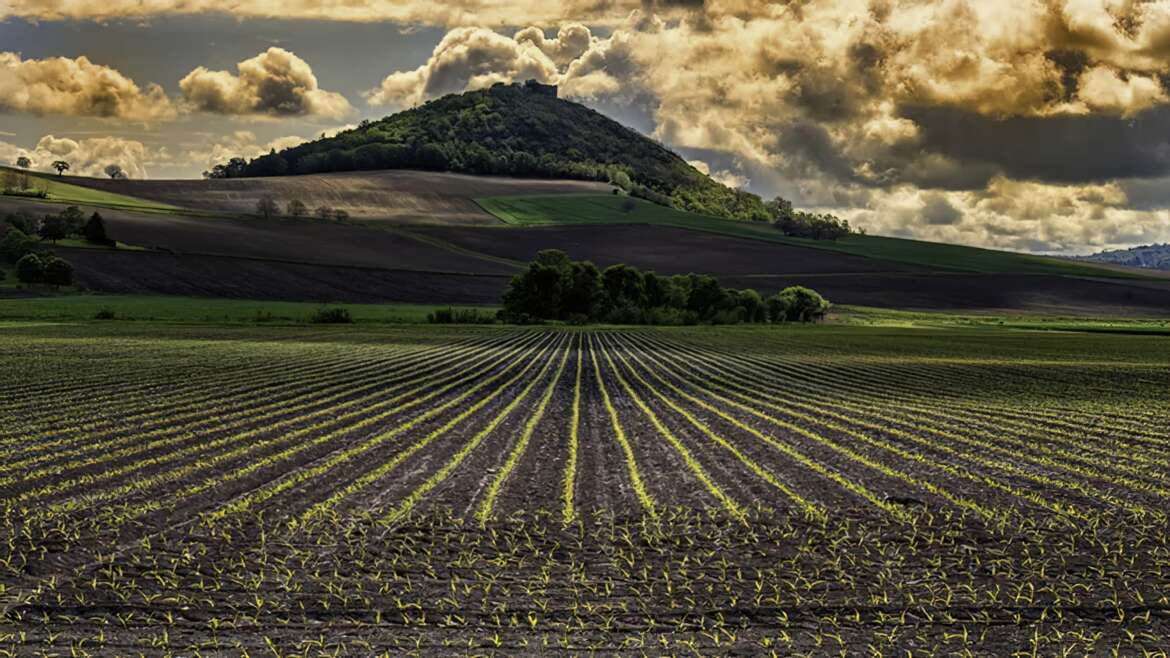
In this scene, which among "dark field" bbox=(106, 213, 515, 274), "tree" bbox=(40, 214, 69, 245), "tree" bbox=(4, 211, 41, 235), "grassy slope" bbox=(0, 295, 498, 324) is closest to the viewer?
"grassy slope" bbox=(0, 295, 498, 324)

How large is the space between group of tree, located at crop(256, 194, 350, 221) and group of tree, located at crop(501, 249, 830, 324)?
59.4 meters

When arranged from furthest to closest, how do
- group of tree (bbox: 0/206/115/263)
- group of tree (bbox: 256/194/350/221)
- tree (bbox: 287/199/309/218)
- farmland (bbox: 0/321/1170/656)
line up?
tree (bbox: 287/199/309/218) → group of tree (bbox: 256/194/350/221) → group of tree (bbox: 0/206/115/263) → farmland (bbox: 0/321/1170/656)

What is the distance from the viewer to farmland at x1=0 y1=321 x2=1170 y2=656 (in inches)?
433

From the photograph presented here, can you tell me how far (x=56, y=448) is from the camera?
20703mm

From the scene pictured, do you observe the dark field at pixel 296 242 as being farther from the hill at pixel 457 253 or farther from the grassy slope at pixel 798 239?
the grassy slope at pixel 798 239

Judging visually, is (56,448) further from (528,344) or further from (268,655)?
(528,344)

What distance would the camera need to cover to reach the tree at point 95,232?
11438 cm

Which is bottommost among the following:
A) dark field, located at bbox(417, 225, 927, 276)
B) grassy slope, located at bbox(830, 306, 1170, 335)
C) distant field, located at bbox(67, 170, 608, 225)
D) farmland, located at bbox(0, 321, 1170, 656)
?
farmland, located at bbox(0, 321, 1170, 656)

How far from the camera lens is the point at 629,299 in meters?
108

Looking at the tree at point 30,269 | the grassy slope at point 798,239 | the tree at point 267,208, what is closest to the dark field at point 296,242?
the tree at point 267,208

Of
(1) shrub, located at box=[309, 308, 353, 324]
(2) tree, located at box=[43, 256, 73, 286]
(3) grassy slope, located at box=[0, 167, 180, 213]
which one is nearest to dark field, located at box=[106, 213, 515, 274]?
(3) grassy slope, located at box=[0, 167, 180, 213]

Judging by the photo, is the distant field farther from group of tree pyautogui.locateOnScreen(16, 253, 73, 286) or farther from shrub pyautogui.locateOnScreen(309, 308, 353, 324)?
shrub pyautogui.locateOnScreen(309, 308, 353, 324)

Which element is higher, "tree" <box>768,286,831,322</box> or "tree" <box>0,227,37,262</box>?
"tree" <box>0,227,37,262</box>

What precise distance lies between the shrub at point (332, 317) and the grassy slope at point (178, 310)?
950mm
